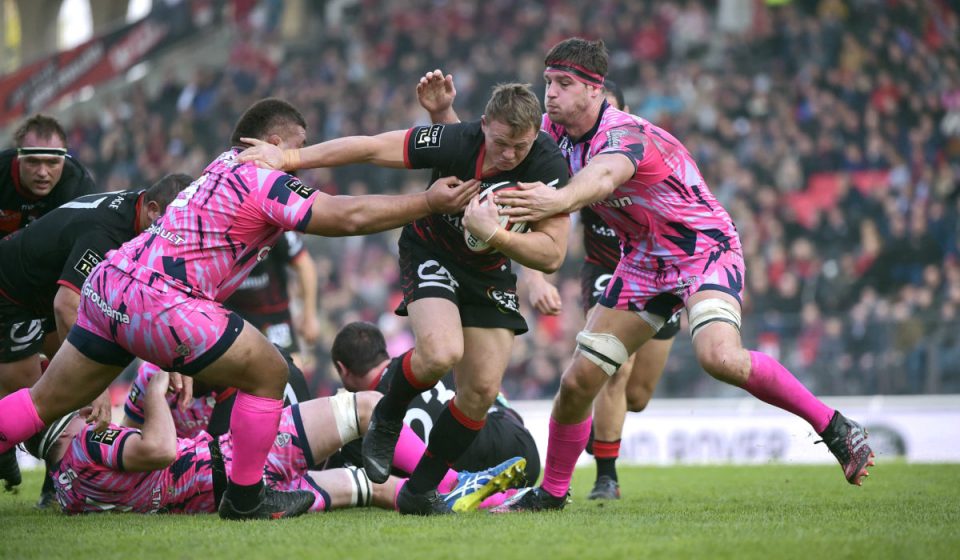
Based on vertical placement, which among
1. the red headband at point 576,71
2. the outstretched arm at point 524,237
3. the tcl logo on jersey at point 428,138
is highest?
the red headband at point 576,71

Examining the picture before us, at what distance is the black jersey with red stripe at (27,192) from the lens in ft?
24.9

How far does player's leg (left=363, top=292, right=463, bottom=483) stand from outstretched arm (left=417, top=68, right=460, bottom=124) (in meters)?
1.15

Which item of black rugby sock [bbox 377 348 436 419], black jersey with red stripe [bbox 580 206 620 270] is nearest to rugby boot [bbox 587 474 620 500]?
black jersey with red stripe [bbox 580 206 620 270]

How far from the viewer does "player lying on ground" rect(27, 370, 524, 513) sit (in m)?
6.00

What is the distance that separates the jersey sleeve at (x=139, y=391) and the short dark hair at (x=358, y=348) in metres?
1.08

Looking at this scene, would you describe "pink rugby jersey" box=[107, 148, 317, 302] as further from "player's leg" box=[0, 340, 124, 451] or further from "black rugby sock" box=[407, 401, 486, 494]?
"black rugby sock" box=[407, 401, 486, 494]

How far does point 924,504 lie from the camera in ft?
20.3

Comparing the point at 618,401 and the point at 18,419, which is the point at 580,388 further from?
the point at 18,419

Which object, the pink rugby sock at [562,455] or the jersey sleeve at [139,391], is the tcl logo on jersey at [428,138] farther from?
the jersey sleeve at [139,391]

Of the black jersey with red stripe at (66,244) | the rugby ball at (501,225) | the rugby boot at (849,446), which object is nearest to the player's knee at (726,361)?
the rugby boot at (849,446)

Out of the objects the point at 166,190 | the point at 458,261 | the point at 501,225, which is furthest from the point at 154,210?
the point at 501,225

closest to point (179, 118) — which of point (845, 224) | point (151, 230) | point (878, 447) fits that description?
point (845, 224)

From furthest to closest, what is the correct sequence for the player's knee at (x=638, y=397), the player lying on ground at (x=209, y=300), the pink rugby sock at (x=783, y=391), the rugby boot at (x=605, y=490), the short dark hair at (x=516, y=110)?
the player's knee at (x=638, y=397), the rugby boot at (x=605, y=490), the pink rugby sock at (x=783, y=391), the short dark hair at (x=516, y=110), the player lying on ground at (x=209, y=300)

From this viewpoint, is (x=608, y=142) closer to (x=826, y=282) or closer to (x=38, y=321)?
(x=38, y=321)
